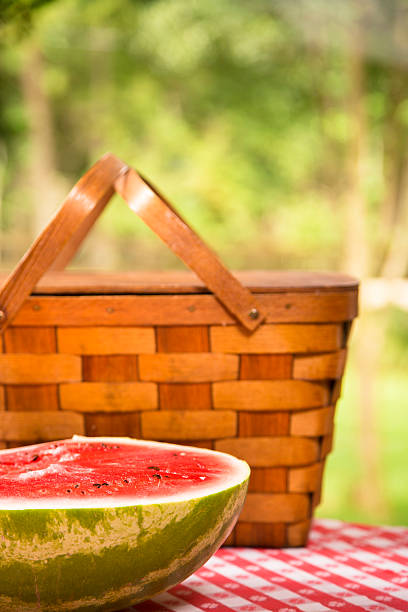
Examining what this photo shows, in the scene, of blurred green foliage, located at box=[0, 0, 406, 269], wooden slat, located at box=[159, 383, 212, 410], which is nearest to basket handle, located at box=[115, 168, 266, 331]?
wooden slat, located at box=[159, 383, 212, 410]

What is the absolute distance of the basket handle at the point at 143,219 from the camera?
37.4 inches

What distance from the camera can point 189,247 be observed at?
967 millimetres

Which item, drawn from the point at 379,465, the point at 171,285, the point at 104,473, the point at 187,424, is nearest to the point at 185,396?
the point at 187,424

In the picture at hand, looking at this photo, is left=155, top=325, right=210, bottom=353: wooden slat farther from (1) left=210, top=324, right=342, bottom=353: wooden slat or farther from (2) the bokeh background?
(2) the bokeh background

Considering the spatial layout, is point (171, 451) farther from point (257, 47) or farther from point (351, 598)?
point (257, 47)

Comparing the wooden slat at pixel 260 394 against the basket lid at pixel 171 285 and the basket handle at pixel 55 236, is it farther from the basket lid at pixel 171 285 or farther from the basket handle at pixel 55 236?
the basket handle at pixel 55 236

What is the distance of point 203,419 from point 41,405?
21 centimetres

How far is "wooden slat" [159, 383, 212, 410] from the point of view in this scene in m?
1.02

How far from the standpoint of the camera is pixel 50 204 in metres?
5.78

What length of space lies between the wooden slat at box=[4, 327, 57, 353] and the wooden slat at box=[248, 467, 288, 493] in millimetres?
312

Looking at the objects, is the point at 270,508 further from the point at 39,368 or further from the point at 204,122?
the point at 204,122

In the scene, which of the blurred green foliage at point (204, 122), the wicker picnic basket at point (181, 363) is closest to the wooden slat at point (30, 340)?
the wicker picnic basket at point (181, 363)

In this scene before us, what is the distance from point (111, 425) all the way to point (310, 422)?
0.26 m

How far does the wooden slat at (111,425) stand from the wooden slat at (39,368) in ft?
0.19
